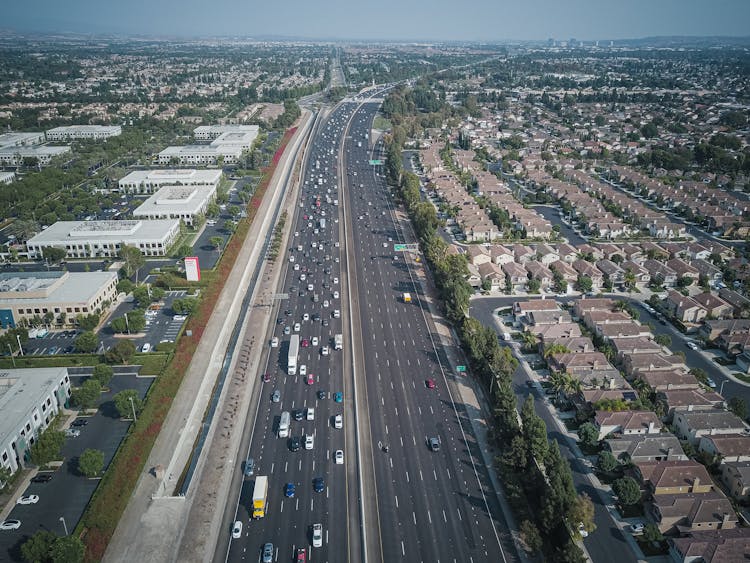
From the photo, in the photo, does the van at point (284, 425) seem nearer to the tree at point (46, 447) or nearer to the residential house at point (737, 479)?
the tree at point (46, 447)

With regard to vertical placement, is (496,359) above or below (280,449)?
above

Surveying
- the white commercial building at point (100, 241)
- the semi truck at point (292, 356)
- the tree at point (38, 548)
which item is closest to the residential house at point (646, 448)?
the semi truck at point (292, 356)

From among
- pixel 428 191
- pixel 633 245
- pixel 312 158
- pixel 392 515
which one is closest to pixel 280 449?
pixel 392 515

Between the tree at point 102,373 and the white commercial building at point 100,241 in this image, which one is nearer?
the tree at point 102,373

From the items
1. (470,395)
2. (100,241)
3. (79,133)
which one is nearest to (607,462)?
(470,395)

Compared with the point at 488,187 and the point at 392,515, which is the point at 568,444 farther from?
the point at 488,187
